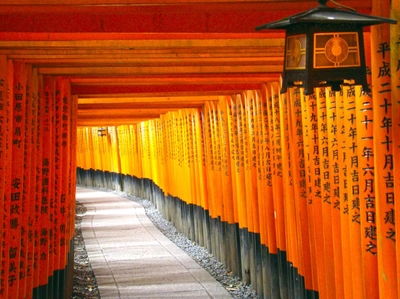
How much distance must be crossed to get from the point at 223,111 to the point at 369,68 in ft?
27.8

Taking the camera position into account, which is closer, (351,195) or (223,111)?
(351,195)

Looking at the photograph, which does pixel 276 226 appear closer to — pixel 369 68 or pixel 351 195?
pixel 351 195

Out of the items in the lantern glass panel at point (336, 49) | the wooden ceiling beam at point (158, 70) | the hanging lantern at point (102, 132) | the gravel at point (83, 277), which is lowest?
the gravel at point (83, 277)

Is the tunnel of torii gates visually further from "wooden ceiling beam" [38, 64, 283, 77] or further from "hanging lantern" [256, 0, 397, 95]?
"hanging lantern" [256, 0, 397, 95]

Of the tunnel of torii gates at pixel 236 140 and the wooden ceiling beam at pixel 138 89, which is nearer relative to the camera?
the tunnel of torii gates at pixel 236 140

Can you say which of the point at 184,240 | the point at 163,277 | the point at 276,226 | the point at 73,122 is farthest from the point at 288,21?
the point at 184,240

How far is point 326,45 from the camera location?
5.04 m

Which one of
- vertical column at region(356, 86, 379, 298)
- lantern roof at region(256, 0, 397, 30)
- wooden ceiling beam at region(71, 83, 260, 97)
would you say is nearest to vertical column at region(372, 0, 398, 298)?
vertical column at region(356, 86, 379, 298)

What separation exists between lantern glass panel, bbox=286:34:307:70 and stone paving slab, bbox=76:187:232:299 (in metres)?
8.34

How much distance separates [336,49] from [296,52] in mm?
274

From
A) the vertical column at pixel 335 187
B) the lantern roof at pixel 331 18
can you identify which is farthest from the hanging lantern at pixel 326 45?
the vertical column at pixel 335 187

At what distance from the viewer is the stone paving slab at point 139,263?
13.7m

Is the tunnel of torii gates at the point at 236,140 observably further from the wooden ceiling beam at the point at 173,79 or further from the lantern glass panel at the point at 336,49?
the lantern glass panel at the point at 336,49

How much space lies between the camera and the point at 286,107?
9.88 m
